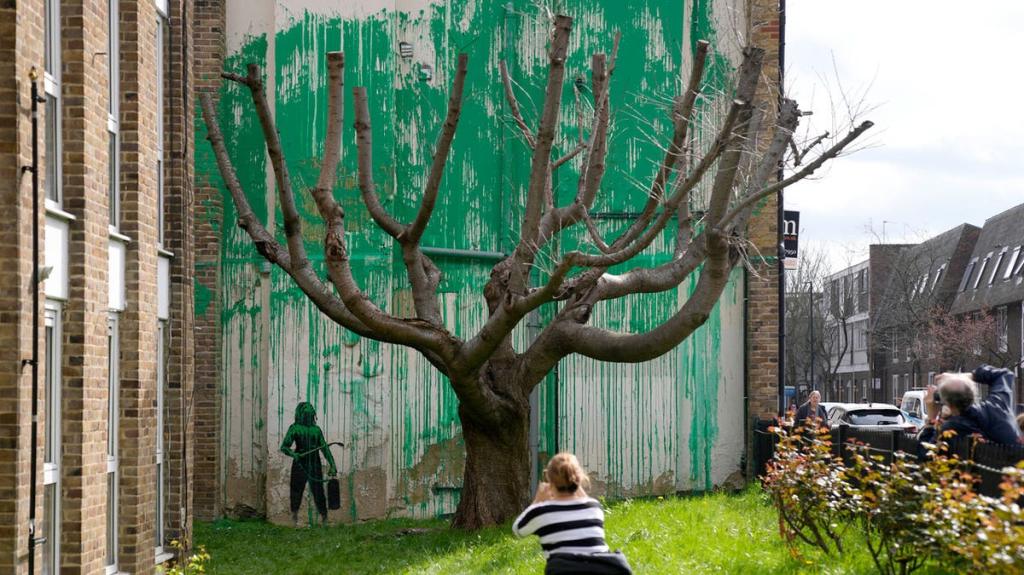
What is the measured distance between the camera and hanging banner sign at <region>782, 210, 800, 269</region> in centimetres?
1936

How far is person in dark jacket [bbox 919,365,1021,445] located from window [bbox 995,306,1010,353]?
45878 mm

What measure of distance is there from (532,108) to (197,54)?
4.71 meters

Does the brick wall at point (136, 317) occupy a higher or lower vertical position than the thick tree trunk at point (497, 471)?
higher

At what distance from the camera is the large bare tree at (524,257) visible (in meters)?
12.2

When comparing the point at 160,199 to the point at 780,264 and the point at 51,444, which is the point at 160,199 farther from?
the point at 780,264

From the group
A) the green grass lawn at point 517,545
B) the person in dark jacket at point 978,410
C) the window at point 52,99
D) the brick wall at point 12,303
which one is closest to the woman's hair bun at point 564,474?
the person in dark jacket at point 978,410

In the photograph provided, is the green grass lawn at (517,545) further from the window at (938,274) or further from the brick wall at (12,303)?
the window at (938,274)

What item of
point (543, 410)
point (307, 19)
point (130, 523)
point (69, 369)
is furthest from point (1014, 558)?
point (307, 19)

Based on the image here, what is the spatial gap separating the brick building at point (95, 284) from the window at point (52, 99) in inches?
0.6

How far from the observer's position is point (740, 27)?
18.7 metres

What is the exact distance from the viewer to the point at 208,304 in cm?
1798

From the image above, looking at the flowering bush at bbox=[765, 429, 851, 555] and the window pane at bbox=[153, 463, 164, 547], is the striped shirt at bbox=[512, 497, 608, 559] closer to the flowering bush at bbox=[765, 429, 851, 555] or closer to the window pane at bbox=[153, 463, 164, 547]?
the flowering bush at bbox=[765, 429, 851, 555]

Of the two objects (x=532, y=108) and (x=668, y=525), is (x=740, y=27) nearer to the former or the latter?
(x=532, y=108)

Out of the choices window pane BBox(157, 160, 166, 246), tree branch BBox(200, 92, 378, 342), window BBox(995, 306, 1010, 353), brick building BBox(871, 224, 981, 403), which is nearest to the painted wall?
tree branch BBox(200, 92, 378, 342)
